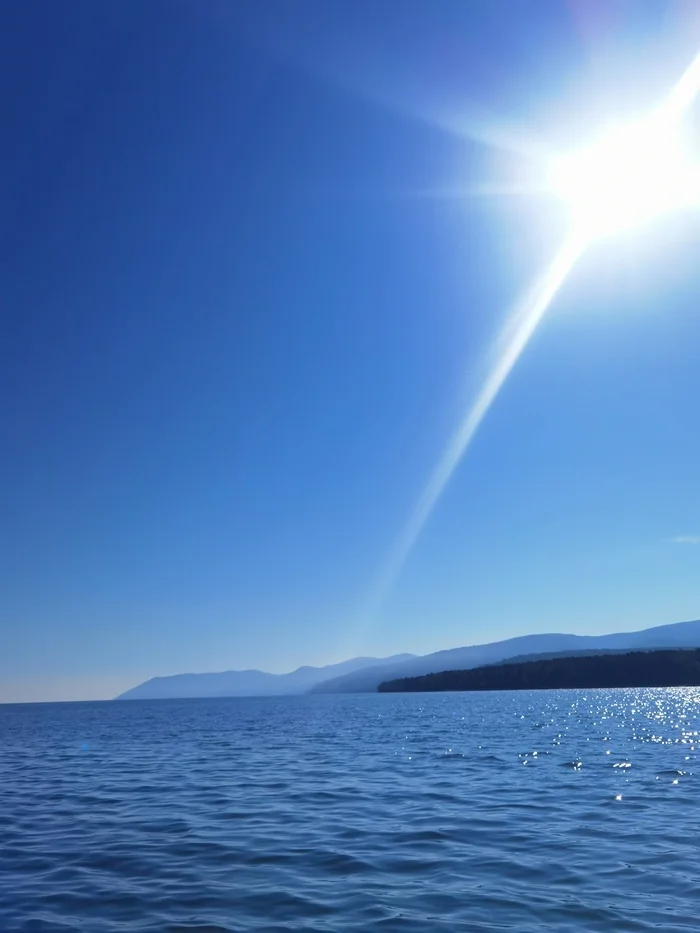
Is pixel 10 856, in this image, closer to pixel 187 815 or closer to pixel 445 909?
pixel 187 815

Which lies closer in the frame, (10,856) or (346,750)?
(10,856)

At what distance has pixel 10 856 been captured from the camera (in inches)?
722

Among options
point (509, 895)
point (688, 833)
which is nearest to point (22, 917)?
point (509, 895)

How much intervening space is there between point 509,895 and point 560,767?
21012 mm

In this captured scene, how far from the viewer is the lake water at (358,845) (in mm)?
13195

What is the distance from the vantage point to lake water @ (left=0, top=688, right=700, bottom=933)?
13.2m

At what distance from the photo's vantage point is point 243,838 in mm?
19422

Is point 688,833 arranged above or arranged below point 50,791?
below

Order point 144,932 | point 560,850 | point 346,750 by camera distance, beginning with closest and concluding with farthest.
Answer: point 144,932 < point 560,850 < point 346,750

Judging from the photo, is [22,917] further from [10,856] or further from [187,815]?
[187,815]

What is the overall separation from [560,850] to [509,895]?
4.16 meters

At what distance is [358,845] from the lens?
60.3ft

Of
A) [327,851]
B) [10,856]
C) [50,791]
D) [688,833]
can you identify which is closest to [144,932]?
[327,851]

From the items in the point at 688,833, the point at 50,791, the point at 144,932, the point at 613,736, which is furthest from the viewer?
the point at 613,736
